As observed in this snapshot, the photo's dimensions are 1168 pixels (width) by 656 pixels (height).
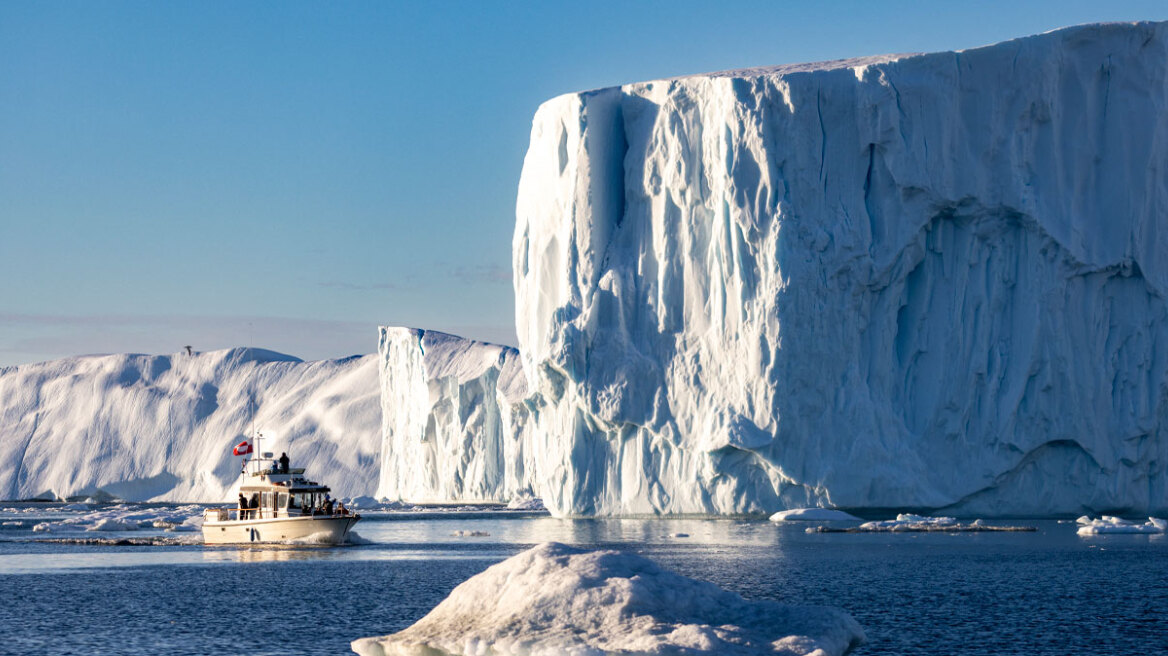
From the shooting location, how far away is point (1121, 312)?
35594 millimetres

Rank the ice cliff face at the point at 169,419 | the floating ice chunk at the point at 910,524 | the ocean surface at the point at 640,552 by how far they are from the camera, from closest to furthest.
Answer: the ocean surface at the point at 640,552
the floating ice chunk at the point at 910,524
the ice cliff face at the point at 169,419

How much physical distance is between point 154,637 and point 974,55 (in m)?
27.2

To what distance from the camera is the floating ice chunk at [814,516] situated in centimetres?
3381

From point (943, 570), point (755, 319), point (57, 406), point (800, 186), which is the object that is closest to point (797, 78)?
point (800, 186)

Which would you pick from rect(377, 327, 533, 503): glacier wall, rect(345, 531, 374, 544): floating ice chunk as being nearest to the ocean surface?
rect(345, 531, 374, 544): floating ice chunk

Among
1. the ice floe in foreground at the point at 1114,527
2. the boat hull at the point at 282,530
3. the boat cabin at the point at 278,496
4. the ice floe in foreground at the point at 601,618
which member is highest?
the boat cabin at the point at 278,496

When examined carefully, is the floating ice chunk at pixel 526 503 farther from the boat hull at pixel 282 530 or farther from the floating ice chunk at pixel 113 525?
the boat hull at pixel 282 530

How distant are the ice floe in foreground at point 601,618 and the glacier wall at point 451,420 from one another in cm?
3878

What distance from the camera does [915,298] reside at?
35.9 meters

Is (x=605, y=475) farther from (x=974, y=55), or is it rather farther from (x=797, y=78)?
(x=974, y=55)

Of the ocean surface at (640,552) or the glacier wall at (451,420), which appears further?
the glacier wall at (451,420)

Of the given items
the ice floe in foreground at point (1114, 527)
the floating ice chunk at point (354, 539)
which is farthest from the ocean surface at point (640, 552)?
the floating ice chunk at point (354, 539)

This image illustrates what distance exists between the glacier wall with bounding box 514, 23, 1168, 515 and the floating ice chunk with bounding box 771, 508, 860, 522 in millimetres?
882

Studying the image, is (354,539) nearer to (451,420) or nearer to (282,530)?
(282,530)
